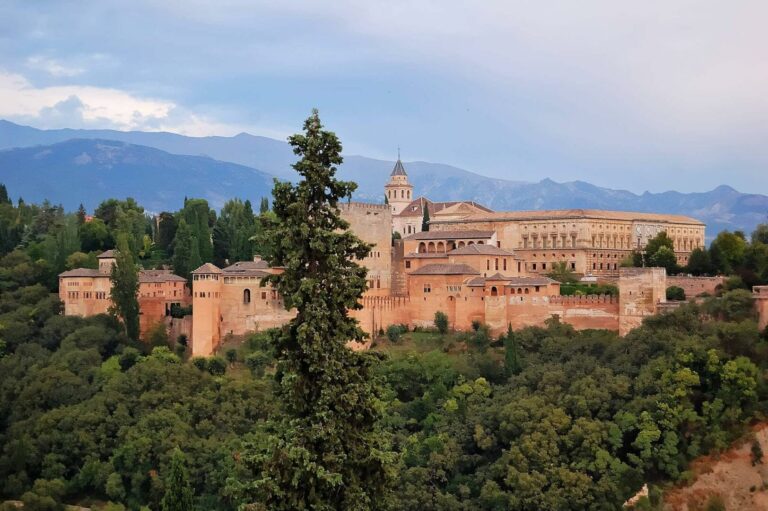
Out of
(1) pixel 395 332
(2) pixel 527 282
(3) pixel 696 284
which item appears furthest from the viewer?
(1) pixel 395 332

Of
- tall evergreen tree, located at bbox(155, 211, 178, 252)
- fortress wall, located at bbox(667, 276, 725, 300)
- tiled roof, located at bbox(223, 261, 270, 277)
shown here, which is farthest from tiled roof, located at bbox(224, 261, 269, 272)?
fortress wall, located at bbox(667, 276, 725, 300)

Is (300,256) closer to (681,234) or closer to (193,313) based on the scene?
(193,313)

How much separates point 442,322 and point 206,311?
983cm

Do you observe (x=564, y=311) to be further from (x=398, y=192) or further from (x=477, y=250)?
(x=398, y=192)

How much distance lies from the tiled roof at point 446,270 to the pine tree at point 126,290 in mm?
11952

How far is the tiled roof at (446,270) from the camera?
4592 cm

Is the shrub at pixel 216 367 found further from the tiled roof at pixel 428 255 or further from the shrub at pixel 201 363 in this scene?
the tiled roof at pixel 428 255

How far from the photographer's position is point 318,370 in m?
14.7

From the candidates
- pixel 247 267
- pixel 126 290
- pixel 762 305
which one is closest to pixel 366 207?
pixel 247 267

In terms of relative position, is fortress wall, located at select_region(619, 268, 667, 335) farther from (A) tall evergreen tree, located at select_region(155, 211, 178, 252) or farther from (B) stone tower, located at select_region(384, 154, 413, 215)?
(B) stone tower, located at select_region(384, 154, 413, 215)

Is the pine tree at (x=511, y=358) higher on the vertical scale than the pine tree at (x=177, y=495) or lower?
higher

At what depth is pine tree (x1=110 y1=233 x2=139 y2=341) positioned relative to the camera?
46312 mm

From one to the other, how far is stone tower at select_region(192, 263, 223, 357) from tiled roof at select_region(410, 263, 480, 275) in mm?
8444

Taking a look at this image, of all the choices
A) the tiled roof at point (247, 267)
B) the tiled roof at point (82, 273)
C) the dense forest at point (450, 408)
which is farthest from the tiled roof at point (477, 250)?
the tiled roof at point (82, 273)
